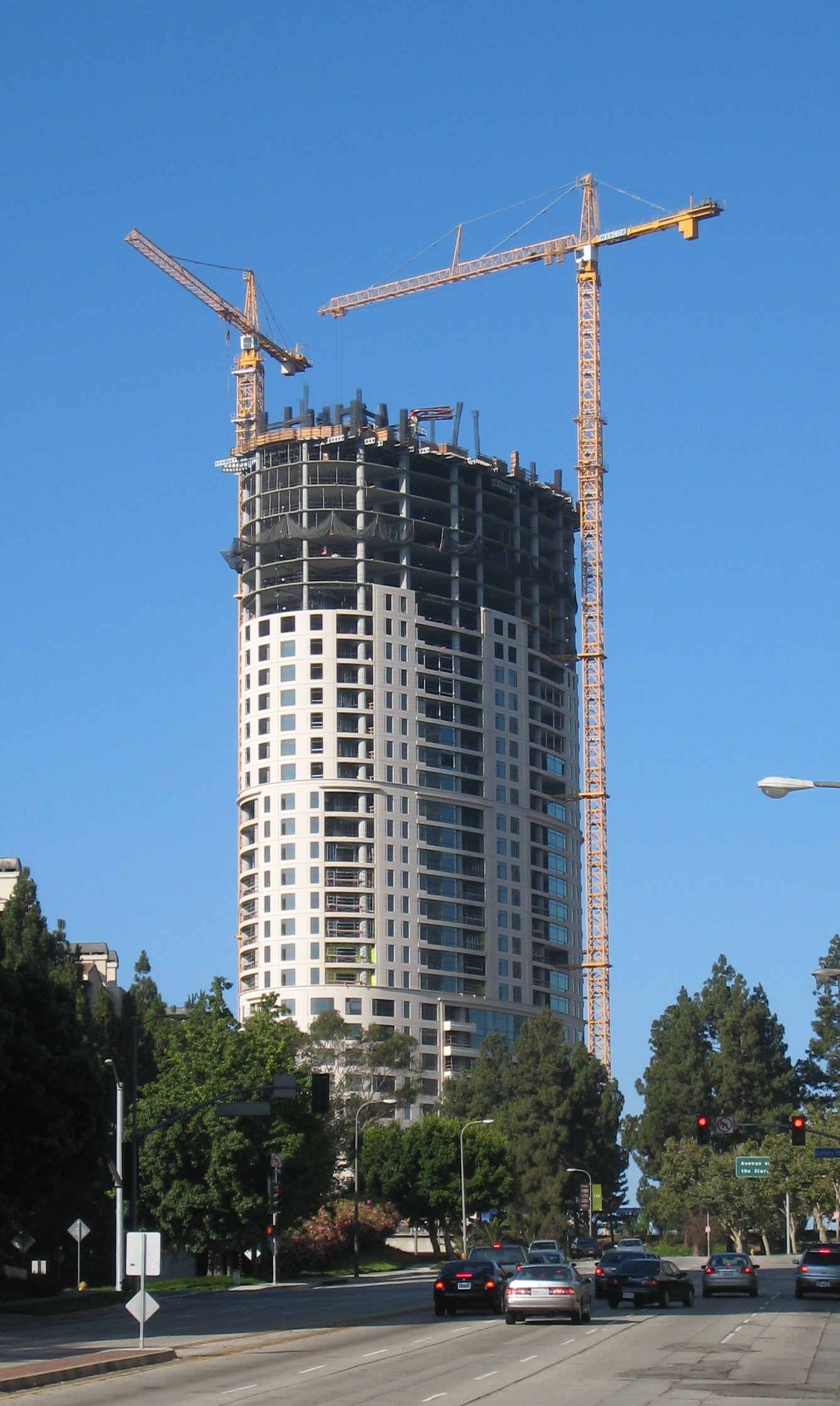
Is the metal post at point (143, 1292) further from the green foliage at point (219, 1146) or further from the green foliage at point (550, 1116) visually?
the green foliage at point (550, 1116)

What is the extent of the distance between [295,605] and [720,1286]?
119m

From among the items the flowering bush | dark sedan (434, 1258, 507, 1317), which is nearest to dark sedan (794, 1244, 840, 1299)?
dark sedan (434, 1258, 507, 1317)

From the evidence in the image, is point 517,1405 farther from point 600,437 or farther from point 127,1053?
point 600,437

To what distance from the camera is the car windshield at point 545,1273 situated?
43.3 metres

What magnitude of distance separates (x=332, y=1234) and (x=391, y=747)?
3012 inches

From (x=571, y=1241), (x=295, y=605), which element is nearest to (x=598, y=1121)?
(x=571, y=1241)

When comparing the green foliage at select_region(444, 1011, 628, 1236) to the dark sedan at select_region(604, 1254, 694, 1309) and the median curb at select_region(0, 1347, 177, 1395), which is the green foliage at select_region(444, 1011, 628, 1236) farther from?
the median curb at select_region(0, 1347, 177, 1395)

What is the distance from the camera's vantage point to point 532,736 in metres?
186

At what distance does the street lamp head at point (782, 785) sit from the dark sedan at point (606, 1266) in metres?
29.4

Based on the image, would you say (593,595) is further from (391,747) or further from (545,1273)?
(545,1273)

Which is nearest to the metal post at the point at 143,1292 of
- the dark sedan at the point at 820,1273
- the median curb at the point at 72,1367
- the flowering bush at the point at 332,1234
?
the median curb at the point at 72,1367

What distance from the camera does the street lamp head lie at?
28547 millimetres

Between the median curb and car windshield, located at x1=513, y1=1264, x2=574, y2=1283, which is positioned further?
car windshield, located at x1=513, y1=1264, x2=574, y2=1283

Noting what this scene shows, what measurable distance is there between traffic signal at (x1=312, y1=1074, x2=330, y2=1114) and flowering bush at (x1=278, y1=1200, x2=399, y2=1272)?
1151 inches
